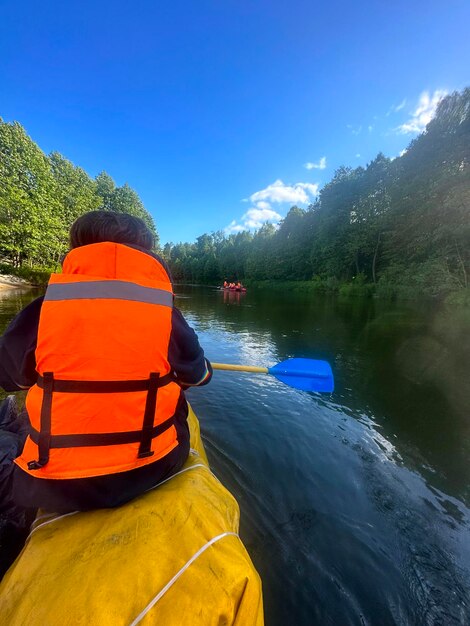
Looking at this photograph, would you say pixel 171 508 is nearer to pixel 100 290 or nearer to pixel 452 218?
pixel 100 290

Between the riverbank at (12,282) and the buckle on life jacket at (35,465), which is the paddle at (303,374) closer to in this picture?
the buckle on life jacket at (35,465)

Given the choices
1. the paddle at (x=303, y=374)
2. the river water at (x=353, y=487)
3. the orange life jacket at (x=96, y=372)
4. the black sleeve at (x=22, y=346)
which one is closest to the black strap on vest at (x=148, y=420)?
the orange life jacket at (x=96, y=372)

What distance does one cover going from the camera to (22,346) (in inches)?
59.7

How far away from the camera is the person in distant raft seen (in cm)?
133

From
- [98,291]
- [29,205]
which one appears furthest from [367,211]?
[98,291]

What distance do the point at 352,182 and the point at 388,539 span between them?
161ft

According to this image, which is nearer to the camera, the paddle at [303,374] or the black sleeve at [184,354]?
the black sleeve at [184,354]

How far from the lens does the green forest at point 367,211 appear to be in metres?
24.3

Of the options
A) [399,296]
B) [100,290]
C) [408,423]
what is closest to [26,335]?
[100,290]

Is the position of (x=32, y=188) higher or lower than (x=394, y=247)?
higher

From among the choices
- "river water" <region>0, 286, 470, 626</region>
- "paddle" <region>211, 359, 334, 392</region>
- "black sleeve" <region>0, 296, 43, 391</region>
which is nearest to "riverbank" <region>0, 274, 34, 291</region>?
"river water" <region>0, 286, 470, 626</region>

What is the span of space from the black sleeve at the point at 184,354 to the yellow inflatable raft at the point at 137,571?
65cm

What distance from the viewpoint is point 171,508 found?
56.4 inches

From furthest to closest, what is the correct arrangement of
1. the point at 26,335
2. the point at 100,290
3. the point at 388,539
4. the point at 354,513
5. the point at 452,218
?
1. the point at 452,218
2. the point at 354,513
3. the point at 388,539
4. the point at 26,335
5. the point at 100,290
